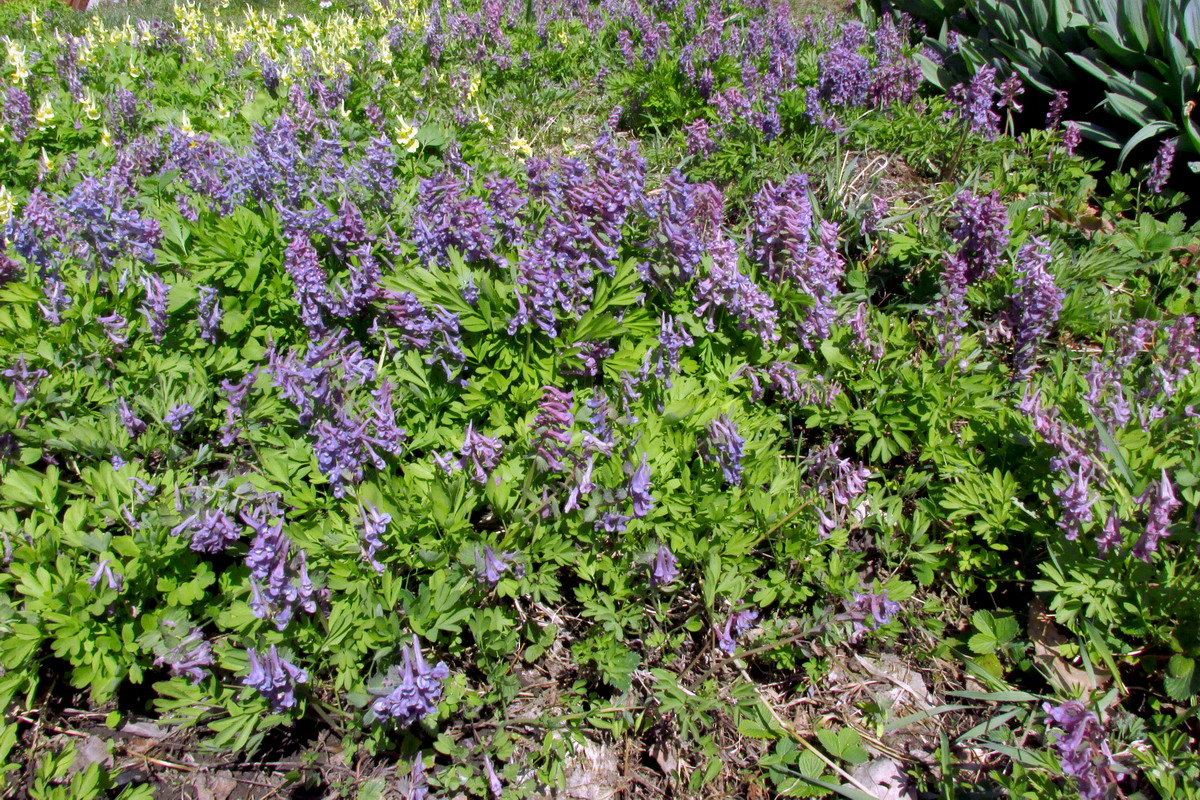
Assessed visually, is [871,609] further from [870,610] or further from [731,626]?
[731,626]

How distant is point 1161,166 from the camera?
421 centimetres

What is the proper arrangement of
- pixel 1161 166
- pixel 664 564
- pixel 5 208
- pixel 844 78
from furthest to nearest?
pixel 844 78, pixel 1161 166, pixel 5 208, pixel 664 564

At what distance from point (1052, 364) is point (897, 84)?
2.68 m

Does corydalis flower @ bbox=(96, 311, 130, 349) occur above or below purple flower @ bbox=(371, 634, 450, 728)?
above

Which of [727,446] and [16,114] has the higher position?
[16,114]

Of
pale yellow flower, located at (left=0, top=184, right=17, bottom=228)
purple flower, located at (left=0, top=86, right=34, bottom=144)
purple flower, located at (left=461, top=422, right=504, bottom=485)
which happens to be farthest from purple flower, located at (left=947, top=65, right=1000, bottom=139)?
purple flower, located at (left=0, top=86, right=34, bottom=144)

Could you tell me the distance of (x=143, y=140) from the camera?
428cm

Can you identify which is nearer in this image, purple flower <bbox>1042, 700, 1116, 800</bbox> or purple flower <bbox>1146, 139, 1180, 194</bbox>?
purple flower <bbox>1042, 700, 1116, 800</bbox>

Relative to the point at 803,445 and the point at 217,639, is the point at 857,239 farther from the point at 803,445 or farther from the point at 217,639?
the point at 217,639

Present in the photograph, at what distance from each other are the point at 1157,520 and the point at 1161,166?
9.59ft

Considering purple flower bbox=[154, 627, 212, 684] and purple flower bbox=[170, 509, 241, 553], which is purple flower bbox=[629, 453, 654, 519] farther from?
purple flower bbox=[154, 627, 212, 684]

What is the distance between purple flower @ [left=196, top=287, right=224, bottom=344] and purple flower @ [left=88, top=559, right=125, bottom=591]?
39.3 inches

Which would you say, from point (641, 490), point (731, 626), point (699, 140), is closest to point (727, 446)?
point (641, 490)

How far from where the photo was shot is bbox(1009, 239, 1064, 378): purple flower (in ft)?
10.4
